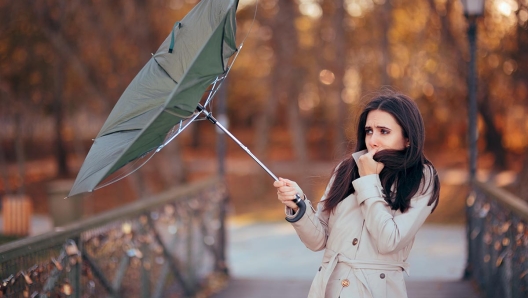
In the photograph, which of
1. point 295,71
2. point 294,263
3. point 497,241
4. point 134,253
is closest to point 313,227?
point 134,253

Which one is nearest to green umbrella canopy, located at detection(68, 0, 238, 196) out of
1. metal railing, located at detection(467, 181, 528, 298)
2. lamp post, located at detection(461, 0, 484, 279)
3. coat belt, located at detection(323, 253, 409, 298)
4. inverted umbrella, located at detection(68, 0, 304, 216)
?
inverted umbrella, located at detection(68, 0, 304, 216)

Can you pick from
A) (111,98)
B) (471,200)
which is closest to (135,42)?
(111,98)

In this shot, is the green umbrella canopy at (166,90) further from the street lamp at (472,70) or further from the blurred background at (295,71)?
the blurred background at (295,71)

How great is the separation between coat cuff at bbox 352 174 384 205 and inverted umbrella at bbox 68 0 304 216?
0.24m

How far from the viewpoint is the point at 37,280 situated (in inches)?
150

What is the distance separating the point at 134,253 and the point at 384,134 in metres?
2.93

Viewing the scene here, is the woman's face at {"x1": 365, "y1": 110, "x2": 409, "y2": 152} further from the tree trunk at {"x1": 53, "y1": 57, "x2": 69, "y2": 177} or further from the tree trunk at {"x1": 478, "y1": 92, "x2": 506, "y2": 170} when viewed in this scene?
the tree trunk at {"x1": 53, "y1": 57, "x2": 69, "y2": 177}

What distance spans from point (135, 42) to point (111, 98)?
1.90 meters

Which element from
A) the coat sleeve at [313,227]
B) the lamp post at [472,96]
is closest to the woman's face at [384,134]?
the coat sleeve at [313,227]

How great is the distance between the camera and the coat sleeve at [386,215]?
2848mm

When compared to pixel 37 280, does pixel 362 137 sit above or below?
above

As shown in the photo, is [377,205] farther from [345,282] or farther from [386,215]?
[345,282]

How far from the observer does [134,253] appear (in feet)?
17.9

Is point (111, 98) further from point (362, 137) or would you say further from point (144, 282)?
point (362, 137)
